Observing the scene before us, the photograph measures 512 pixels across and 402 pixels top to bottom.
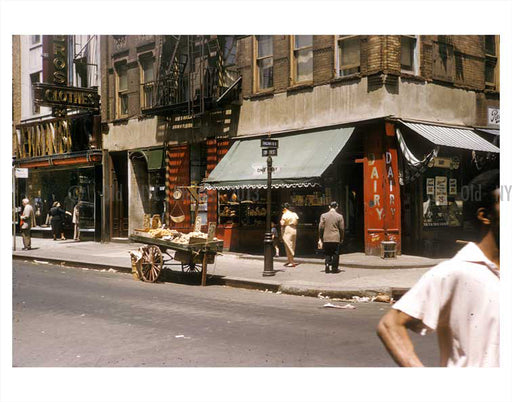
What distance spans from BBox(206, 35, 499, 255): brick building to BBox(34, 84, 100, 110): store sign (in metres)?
8.76

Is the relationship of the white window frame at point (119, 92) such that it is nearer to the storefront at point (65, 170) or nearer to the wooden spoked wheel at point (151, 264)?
the storefront at point (65, 170)

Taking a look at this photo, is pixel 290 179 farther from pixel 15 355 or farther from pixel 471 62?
pixel 15 355

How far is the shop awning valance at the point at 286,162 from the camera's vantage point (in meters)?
15.0

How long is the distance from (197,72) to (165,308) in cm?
1132

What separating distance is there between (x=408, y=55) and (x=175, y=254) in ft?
26.5

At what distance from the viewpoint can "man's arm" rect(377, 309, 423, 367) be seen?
2584mm

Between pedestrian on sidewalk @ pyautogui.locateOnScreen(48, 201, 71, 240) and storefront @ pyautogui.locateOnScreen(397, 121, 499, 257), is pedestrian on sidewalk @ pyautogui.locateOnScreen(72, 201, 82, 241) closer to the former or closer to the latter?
pedestrian on sidewalk @ pyautogui.locateOnScreen(48, 201, 71, 240)

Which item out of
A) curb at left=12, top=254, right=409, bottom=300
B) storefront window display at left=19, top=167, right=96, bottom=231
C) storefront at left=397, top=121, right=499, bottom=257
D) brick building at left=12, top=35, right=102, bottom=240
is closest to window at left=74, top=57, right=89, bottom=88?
brick building at left=12, top=35, right=102, bottom=240

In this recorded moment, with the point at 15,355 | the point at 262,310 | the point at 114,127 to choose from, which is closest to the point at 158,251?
the point at 262,310

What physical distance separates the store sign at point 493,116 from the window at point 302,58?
5089 mm

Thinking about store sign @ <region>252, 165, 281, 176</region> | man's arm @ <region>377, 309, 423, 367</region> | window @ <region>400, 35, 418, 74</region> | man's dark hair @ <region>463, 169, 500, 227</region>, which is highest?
window @ <region>400, 35, 418, 74</region>

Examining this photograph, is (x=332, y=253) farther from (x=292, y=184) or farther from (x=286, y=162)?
(x=286, y=162)

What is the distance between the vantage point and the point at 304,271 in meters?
13.4

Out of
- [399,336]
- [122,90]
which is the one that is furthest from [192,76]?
[399,336]
